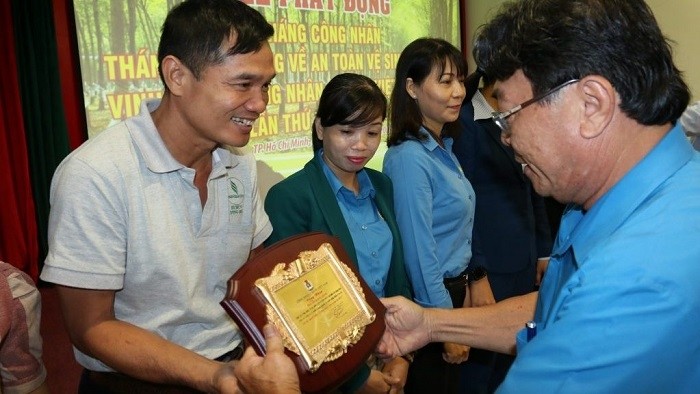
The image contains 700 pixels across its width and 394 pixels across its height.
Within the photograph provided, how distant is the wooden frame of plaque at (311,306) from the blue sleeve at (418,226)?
0.85 m

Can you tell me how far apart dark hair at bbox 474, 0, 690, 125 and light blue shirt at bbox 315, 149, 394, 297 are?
3.86ft

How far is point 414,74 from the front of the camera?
8.80ft

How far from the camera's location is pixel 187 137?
5.28ft

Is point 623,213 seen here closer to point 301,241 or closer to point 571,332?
point 571,332

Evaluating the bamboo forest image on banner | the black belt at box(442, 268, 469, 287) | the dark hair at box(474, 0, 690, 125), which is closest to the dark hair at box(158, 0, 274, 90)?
the dark hair at box(474, 0, 690, 125)

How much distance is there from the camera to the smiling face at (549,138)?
3.48ft

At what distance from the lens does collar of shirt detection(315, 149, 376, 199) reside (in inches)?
88.1

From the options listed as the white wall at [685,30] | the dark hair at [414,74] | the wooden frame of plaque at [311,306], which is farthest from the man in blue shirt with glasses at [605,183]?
the white wall at [685,30]

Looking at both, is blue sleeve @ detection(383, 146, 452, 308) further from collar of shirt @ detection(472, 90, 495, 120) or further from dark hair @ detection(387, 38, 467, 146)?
collar of shirt @ detection(472, 90, 495, 120)

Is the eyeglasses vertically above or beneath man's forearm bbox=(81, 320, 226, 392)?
above

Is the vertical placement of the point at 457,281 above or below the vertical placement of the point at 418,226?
below

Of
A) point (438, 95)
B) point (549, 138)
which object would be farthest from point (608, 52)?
point (438, 95)

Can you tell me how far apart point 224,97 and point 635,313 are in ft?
3.74

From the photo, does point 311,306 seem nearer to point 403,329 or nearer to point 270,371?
point 270,371
